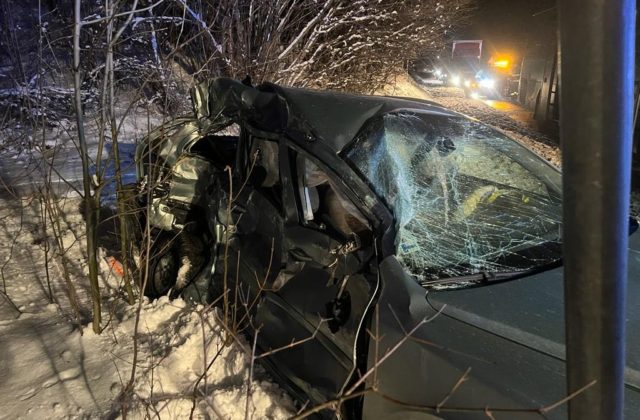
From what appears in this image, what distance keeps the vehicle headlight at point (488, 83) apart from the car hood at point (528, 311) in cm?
1760

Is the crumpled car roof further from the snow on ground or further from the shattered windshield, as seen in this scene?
the snow on ground

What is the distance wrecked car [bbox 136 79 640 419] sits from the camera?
1.59 meters

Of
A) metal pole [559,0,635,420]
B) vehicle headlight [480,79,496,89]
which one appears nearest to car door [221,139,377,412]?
metal pole [559,0,635,420]

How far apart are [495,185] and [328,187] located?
3.32ft

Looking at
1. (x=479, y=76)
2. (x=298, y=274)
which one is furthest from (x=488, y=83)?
(x=298, y=274)

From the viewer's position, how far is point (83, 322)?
3.08 meters

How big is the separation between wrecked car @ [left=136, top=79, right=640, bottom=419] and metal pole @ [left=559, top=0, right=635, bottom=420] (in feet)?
1.71

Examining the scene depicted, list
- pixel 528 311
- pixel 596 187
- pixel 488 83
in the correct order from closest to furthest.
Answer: pixel 596 187
pixel 528 311
pixel 488 83

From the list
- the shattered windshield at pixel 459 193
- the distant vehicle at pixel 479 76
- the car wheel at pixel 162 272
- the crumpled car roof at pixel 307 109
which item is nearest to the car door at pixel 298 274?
the crumpled car roof at pixel 307 109

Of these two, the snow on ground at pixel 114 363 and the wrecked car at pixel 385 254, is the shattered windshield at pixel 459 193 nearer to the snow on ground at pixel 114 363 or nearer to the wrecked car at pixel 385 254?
the wrecked car at pixel 385 254

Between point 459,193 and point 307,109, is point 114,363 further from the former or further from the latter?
point 459,193

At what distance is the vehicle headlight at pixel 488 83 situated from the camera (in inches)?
716

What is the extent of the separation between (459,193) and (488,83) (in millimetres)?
17345

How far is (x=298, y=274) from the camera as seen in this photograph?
7.79 feet
